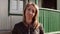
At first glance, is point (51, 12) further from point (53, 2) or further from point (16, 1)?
point (53, 2)

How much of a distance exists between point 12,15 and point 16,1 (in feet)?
1.38

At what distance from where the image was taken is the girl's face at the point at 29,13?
4.06m

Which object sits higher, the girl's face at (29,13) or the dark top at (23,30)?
the girl's face at (29,13)

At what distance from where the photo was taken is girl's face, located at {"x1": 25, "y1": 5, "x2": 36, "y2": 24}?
406 cm

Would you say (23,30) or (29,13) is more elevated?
(29,13)

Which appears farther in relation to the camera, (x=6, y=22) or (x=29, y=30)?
(x=6, y=22)

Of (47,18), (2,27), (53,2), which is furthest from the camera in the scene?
(53,2)

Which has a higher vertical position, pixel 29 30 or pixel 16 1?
pixel 16 1

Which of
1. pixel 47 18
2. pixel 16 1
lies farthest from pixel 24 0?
pixel 47 18

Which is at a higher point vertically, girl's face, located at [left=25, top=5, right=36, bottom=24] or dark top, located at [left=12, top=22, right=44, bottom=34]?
A: girl's face, located at [left=25, top=5, right=36, bottom=24]

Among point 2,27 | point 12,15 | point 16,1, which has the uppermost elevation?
point 16,1

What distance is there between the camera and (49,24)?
5.57m

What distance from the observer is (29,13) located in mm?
4066

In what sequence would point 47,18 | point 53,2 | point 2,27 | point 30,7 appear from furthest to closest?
point 53,2
point 47,18
point 2,27
point 30,7
